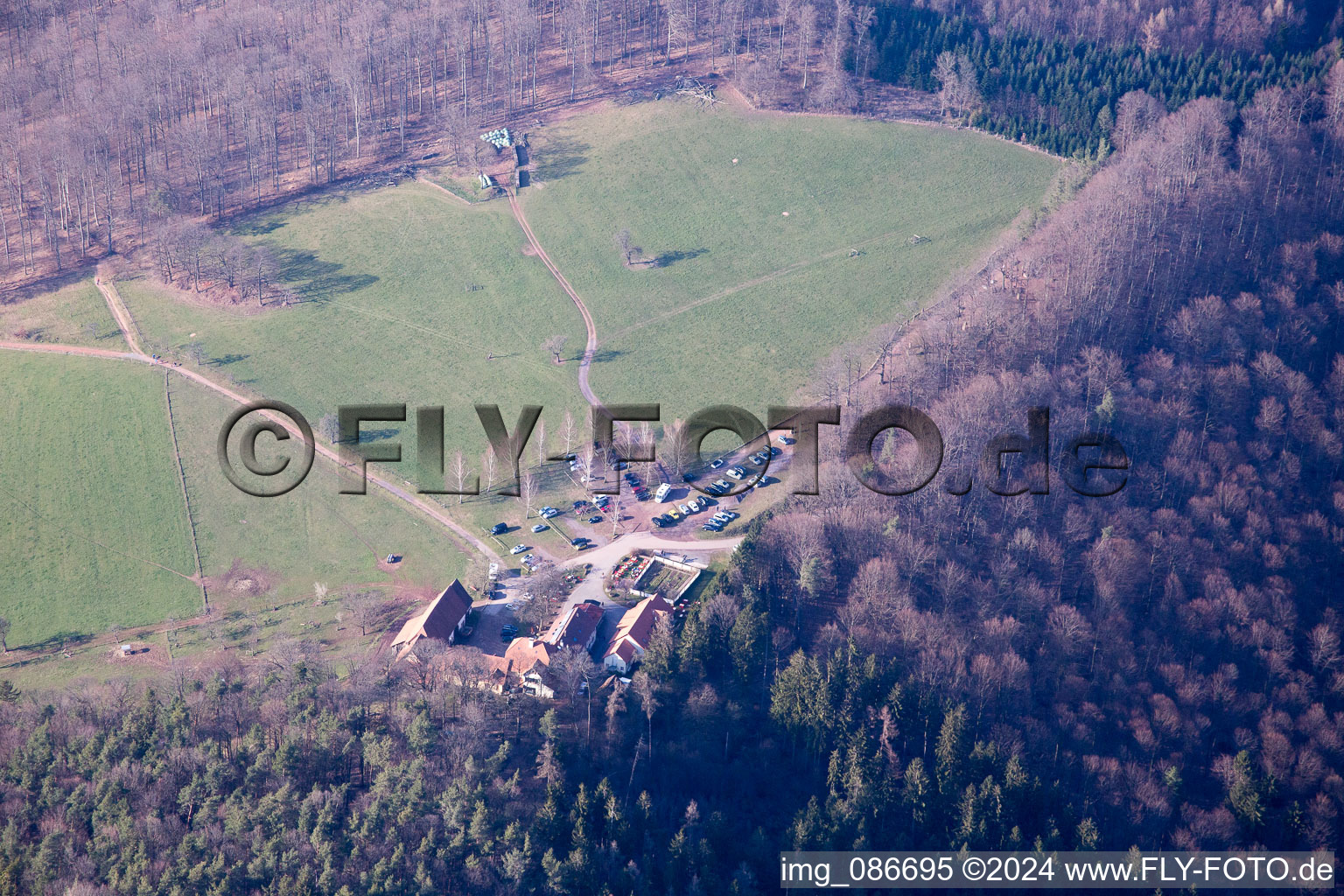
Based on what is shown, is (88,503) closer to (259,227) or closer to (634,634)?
(259,227)

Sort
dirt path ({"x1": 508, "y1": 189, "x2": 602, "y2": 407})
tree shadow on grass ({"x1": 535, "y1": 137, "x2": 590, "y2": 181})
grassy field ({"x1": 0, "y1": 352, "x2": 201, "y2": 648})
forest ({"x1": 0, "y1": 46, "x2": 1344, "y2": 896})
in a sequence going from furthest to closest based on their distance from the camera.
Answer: tree shadow on grass ({"x1": 535, "y1": 137, "x2": 590, "y2": 181}), dirt path ({"x1": 508, "y1": 189, "x2": 602, "y2": 407}), grassy field ({"x1": 0, "y1": 352, "x2": 201, "y2": 648}), forest ({"x1": 0, "y1": 46, "x2": 1344, "y2": 896})

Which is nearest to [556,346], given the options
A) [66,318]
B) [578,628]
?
[578,628]

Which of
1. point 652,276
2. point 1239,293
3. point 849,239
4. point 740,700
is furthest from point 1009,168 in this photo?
point 740,700

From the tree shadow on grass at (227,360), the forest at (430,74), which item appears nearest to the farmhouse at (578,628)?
the tree shadow on grass at (227,360)

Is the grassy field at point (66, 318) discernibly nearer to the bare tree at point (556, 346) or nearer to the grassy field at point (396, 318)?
the grassy field at point (396, 318)

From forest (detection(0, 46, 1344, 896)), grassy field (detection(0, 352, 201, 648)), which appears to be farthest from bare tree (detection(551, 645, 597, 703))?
grassy field (detection(0, 352, 201, 648))

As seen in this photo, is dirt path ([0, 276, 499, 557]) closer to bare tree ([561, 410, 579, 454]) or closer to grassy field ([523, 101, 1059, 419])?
bare tree ([561, 410, 579, 454])

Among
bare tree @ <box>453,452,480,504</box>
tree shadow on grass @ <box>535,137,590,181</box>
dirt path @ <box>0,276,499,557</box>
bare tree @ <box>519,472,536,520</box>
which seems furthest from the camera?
tree shadow on grass @ <box>535,137,590,181</box>
